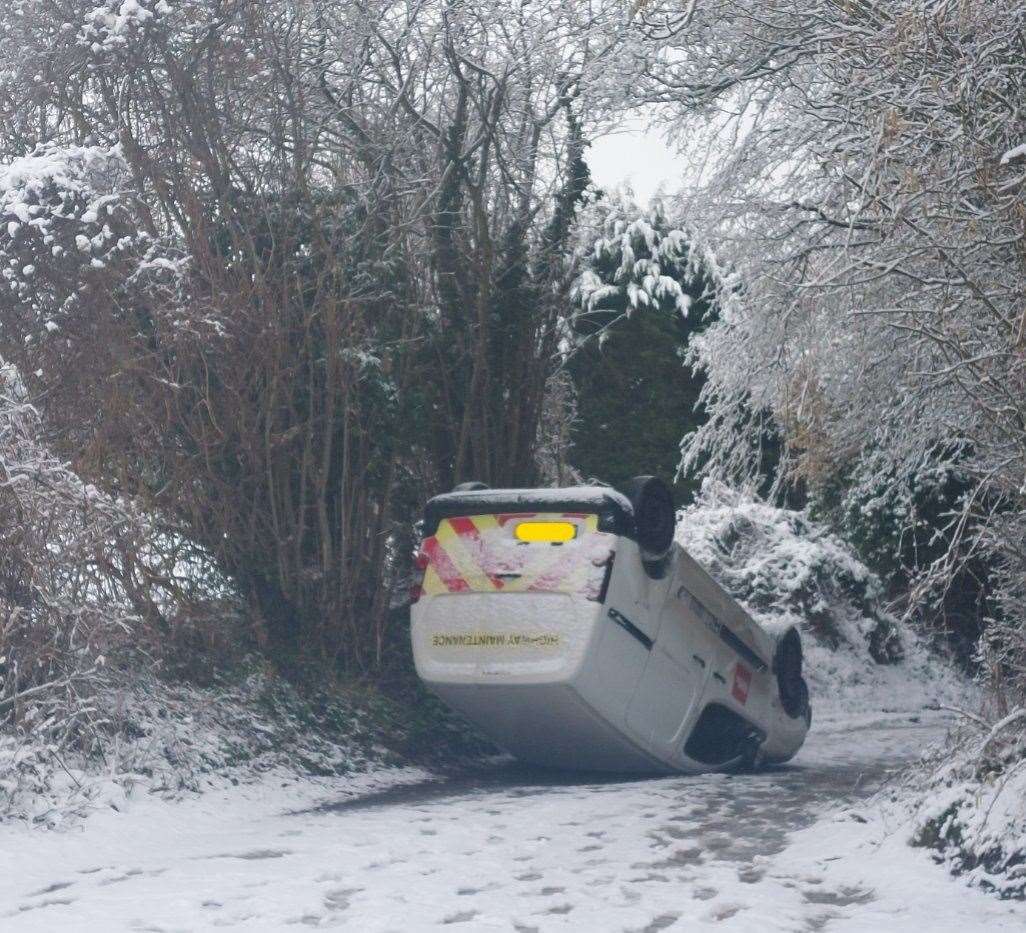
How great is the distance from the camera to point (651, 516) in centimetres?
950

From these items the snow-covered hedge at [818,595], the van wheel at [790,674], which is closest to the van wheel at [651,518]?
the van wheel at [790,674]

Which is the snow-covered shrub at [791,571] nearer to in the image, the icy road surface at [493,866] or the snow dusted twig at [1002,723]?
the icy road surface at [493,866]

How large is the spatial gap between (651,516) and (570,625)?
3.24 ft

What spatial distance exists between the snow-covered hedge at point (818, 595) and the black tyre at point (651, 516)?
7.60 m

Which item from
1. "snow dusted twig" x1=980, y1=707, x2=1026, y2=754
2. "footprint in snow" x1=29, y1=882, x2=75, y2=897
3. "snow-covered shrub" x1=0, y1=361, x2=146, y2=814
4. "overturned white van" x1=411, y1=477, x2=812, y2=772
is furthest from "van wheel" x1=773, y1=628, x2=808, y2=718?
"footprint in snow" x1=29, y1=882, x2=75, y2=897

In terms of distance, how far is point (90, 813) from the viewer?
7656 mm

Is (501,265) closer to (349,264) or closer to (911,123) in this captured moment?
(349,264)

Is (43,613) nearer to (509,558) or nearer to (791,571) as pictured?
(509,558)

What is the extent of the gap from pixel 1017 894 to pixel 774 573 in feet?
38.5

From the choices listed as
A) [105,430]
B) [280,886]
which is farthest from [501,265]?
[280,886]

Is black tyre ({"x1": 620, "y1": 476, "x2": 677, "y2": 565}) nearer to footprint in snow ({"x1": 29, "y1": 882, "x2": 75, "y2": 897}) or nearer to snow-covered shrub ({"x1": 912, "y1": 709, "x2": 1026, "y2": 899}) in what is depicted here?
snow-covered shrub ({"x1": 912, "y1": 709, "x2": 1026, "y2": 899})

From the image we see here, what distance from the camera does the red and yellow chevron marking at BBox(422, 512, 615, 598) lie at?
9047 millimetres

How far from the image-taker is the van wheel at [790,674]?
37.2ft

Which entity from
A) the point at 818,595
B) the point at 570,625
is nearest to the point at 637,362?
the point at 818,595
